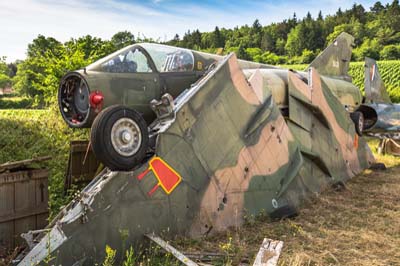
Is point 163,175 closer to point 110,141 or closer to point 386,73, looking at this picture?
point 110,141

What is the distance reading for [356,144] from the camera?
11.0m

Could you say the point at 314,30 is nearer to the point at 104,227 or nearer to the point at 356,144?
the point at 356,144

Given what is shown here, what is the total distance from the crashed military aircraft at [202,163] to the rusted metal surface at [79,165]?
1.09m

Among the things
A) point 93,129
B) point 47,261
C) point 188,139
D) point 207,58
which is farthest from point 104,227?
point 207,58

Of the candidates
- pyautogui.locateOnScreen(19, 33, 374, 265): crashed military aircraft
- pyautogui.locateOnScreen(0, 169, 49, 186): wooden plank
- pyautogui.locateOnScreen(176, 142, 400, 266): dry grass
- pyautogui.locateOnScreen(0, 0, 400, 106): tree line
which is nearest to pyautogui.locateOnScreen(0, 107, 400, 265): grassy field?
pyautogui.locateOnScreen(176, 142, 400, 266): dry grass

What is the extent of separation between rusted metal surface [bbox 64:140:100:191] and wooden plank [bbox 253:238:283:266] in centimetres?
417

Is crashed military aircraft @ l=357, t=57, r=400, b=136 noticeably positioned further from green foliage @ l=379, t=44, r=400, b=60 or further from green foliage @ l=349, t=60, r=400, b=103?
green foliage @ l=379, t=44, r=400, b=60

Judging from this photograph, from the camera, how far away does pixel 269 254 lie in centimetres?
404

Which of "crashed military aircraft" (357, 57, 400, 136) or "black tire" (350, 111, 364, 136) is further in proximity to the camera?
"crashed military aircraft" (357, 57, 400, 136)

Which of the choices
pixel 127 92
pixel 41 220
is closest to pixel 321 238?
pixel 127 92

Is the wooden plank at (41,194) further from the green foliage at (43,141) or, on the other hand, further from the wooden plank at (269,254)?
the wooden plank at (269,254)

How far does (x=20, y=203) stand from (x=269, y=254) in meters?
3.73

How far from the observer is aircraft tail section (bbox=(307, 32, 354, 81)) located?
12.5 meters

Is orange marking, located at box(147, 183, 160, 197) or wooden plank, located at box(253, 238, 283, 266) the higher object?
orange marking, located at box(147, 183, 160, 197)
